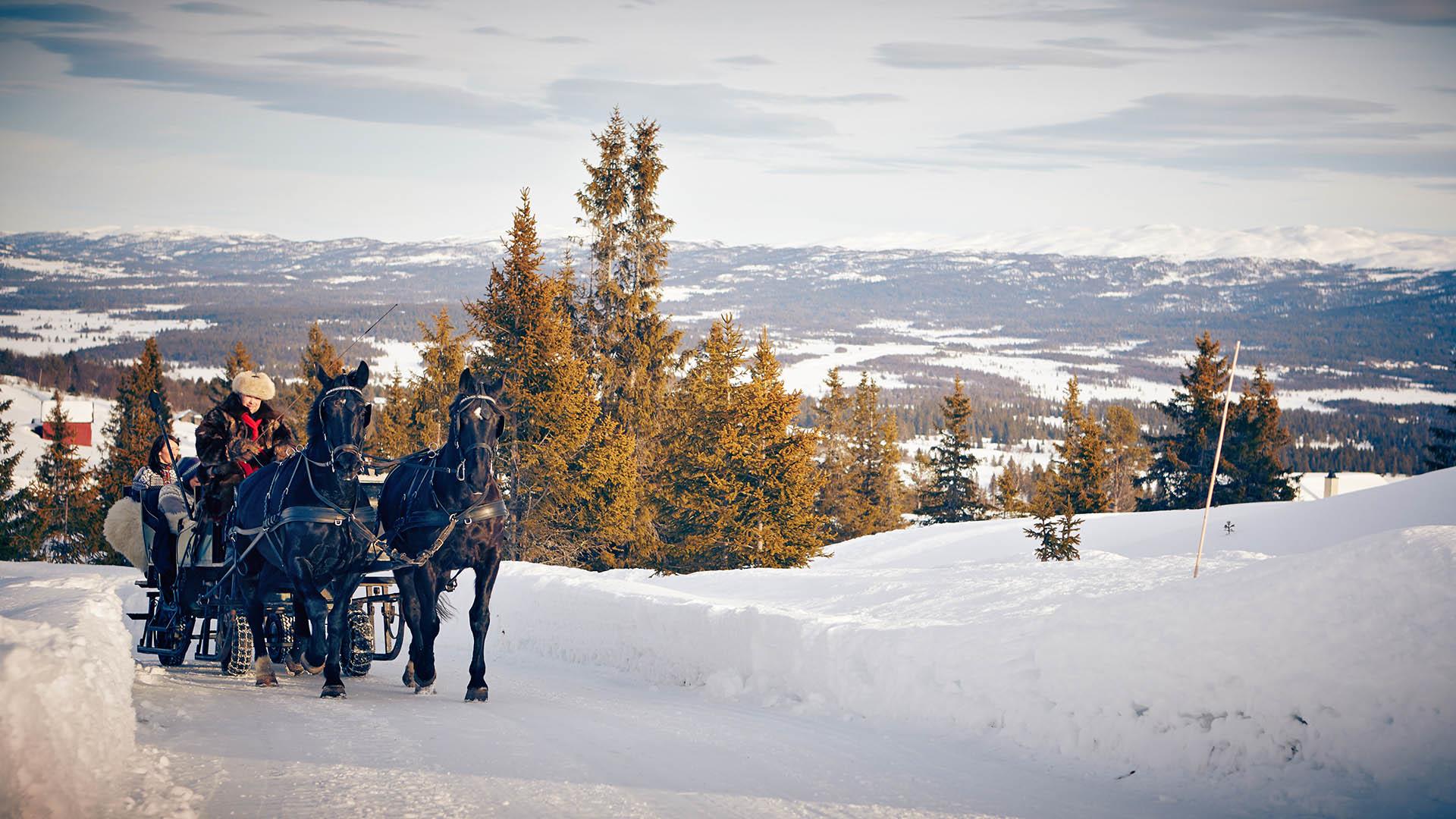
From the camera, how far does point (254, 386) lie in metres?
11.9

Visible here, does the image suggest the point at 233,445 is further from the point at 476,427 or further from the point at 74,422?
the point at 74,422

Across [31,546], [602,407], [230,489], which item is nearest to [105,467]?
[31,546]

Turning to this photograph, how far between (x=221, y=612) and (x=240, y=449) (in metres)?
1.66

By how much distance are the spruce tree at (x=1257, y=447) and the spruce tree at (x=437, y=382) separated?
1212 inches

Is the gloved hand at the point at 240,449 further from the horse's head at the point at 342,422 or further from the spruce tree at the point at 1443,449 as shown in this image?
the spruce tree at the point at 1443,449

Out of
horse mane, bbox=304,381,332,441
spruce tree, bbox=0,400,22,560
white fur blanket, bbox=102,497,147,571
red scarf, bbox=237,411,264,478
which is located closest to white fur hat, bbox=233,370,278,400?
red scarf, bbox=237,411,264,478

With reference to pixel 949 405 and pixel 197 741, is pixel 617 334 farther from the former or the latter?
pixel 197 741

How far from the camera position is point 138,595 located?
21062 mm

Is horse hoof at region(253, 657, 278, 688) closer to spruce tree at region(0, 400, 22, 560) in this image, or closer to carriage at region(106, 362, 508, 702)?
carriage at region(106, 362, 508, 702)

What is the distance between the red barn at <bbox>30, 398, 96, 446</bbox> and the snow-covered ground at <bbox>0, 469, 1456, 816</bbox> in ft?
169

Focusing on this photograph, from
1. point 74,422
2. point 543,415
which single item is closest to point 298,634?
point 543,415

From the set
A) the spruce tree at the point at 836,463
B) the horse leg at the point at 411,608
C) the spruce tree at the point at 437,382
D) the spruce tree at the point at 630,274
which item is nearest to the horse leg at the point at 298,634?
the horse leg at the point at 411,608

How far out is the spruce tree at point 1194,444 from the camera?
46844mm

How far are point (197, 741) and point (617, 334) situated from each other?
2863cm
